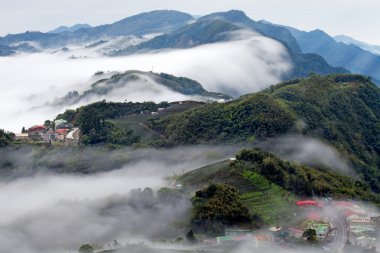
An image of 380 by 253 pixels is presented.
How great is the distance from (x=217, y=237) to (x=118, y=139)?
39.7 m

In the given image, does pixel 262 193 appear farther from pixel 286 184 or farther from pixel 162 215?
pixel 162 215

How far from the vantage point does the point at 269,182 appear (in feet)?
195

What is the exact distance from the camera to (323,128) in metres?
85.9

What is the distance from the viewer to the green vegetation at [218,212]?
166 ft

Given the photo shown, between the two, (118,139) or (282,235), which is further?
(118,139)

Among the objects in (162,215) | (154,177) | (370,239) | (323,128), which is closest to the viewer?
(370,239)

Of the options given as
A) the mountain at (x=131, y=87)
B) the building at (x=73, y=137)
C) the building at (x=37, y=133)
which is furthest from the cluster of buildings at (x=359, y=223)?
the mountain at (x=131, y=87)

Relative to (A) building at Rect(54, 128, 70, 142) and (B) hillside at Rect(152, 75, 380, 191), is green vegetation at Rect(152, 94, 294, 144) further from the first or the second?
(A) building at Rect(54, 128, 70, 142)

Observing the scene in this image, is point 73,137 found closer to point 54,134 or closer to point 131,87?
point 54,134

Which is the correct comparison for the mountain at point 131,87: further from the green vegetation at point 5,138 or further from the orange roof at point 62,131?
the green vegetation at point 5,138

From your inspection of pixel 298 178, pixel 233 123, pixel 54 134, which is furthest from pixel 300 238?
pixel 54 134

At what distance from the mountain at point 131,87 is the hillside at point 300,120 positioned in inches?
2108

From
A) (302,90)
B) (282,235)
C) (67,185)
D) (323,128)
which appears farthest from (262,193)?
(302,90)

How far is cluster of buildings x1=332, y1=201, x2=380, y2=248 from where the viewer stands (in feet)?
157
